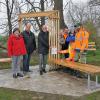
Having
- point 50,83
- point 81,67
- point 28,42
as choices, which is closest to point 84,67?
point 81,67

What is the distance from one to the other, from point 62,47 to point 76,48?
1205 millimetres

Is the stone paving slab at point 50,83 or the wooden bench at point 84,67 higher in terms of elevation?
the wooden bench at point 84,67

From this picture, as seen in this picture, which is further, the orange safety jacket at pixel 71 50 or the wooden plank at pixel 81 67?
the orange safety jacket at pixel 71 50

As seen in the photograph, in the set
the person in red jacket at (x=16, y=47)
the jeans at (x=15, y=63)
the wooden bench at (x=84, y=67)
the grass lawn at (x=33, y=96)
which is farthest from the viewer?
the jeans at (x=15, y=63)

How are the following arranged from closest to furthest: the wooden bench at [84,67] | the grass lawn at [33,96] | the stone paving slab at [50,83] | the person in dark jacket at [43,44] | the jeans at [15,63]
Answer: the grass lawn at [33,96] < the stone paving slab at [50,83] < the wooden bench at [84,67] < the jeans at [15,63] < the person in dark jacket at [43,44]

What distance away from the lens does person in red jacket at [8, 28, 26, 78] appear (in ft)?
38.2

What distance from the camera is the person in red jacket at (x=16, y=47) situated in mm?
11648

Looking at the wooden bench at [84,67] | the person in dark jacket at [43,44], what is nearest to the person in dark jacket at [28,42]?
the person in dark jacket at [43,44]

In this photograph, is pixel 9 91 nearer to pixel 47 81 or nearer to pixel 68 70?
pixel 47 81

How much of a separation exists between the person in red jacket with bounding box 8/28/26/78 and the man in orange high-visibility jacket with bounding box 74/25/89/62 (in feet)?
6.15

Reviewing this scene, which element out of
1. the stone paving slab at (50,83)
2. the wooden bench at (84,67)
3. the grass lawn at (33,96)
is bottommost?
the grass lawn at (33,96)

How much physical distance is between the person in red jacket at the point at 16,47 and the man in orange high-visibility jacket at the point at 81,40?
6.15 ft

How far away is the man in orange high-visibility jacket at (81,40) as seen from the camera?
11969mm

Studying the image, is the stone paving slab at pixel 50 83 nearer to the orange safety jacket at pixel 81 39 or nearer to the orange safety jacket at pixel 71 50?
the orange safety jacket at pixel 71 50
